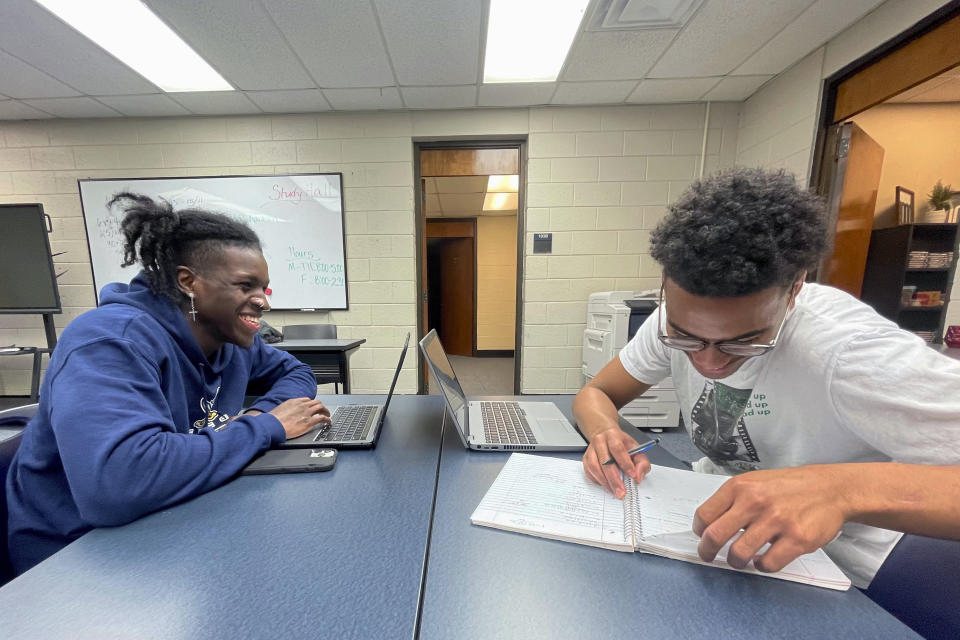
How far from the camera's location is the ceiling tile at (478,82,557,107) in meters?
2.41

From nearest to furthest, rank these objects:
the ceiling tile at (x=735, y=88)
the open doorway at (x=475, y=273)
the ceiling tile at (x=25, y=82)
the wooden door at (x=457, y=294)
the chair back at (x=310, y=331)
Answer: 1. the ceiling tile at (x=25, y=82)
2. the ceiling tile at (x=735, y=88)
3. the chair back at (x=310, y=331)
4. the open doorway at (x=475, y=273)
5. the wooden door at (x=457, y=294)

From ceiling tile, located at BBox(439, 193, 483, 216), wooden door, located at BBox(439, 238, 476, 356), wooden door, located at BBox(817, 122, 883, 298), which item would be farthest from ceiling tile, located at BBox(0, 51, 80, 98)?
wooden door, located at BBox(817, 122, 883, 298)

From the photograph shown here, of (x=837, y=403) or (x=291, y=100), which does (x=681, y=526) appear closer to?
(x=837, y=403)

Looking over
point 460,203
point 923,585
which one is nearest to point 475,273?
point 460,203

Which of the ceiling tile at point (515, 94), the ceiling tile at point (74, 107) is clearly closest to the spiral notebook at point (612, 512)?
the ceiling tile at point (515, 94)

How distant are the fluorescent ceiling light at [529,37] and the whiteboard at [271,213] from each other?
1.46 m

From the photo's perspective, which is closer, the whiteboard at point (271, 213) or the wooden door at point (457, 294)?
the whiteboard at point (271, 213)

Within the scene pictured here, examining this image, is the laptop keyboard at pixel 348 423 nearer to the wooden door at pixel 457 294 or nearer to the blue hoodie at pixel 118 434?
the blue hoodie at pixel 118 434

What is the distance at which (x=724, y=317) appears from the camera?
0.58m

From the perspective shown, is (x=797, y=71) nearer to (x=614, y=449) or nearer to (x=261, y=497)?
(x=614, y=449)

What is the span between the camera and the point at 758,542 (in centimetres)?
44

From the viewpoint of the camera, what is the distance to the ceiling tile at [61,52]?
1763mm

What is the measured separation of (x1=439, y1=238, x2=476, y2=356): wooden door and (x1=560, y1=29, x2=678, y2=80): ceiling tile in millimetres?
3125

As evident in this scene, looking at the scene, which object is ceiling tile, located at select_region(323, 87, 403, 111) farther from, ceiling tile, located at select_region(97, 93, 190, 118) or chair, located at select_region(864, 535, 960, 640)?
chair, located at select_region(864, 535, 960, 640)
